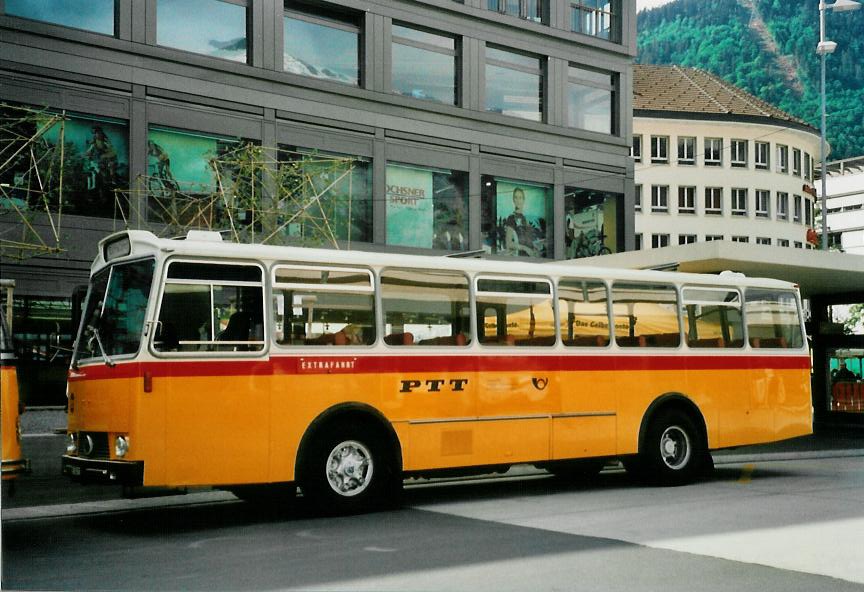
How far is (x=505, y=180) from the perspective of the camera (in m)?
32.6

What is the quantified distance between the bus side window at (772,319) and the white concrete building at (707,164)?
46282 mm

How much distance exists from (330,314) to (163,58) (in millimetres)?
15630

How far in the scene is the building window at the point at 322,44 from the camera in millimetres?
28375

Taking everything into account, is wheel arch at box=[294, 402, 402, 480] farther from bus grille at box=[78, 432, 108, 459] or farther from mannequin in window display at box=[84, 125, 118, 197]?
mannequin in window display at box=[84, 125, 118, 197]

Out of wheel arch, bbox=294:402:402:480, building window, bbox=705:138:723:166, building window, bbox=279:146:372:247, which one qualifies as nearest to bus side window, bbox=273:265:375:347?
wheel arch, bbox=294:402:402:480

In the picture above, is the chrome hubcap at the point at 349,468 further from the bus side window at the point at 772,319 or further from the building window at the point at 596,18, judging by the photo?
the building window at the point at 596,18

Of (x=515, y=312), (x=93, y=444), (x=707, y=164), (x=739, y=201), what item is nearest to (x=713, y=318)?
(x=515, y=312)

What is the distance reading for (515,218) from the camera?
33.0m

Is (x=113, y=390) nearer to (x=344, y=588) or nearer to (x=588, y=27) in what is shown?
(x=344, y=588)

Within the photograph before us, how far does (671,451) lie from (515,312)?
3327mm

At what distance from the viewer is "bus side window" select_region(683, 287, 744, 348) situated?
15.2m

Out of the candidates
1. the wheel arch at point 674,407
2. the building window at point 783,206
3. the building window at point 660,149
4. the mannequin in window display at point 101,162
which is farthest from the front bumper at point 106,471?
the building window at point 783,206

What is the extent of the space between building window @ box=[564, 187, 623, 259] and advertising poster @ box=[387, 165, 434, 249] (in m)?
5.45

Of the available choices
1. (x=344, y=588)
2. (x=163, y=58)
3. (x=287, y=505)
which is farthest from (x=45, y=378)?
(x=344, y=588)
